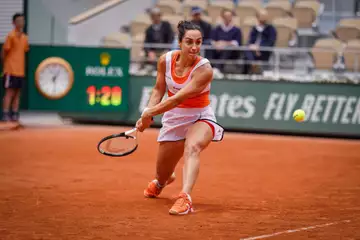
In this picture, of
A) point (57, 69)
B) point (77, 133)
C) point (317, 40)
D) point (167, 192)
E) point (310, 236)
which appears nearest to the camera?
point (310, 236)

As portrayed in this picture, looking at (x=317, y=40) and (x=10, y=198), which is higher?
(x=317, y=40)

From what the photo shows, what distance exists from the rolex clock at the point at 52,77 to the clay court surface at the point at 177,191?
2.75 metres

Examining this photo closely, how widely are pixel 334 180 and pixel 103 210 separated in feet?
12.7

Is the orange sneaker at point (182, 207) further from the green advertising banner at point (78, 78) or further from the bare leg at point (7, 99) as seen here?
the green advertising banner at point (78, 78)

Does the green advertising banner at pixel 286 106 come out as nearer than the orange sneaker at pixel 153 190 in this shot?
No

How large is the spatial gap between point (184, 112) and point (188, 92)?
39 centimetres

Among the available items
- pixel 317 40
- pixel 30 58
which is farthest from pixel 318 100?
pixel 30 58

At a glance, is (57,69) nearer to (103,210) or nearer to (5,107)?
(5,107)

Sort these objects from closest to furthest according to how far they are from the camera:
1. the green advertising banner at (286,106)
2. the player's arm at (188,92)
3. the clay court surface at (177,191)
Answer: the clay court surface at (177,191) < the player's arm at (188,92) < the green advertising banner at (286,106)

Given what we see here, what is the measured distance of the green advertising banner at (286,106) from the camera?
1530cm

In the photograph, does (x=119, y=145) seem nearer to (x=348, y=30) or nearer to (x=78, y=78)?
(x=78, y=78)

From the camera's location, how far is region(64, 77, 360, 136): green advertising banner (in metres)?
15.3

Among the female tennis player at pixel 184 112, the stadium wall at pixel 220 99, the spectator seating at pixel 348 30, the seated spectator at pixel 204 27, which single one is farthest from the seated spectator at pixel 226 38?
the female tennis player at pixel 184 112

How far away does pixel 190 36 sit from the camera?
6.95 meters
